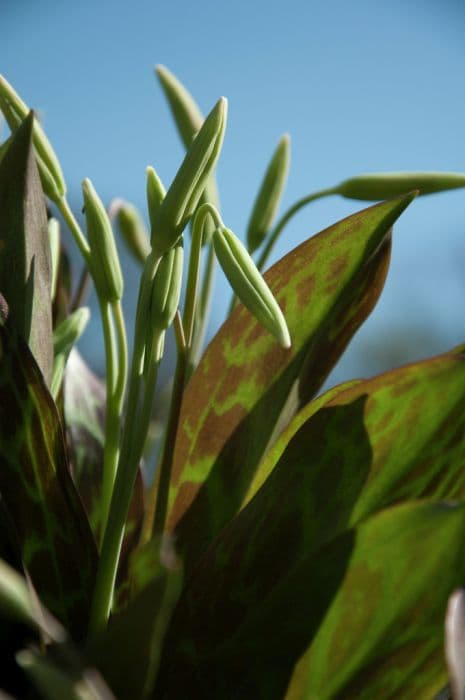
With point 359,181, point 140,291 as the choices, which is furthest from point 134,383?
point 359,181

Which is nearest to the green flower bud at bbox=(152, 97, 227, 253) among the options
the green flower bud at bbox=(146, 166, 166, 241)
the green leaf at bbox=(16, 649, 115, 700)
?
the green flower bud at bbox=(146, 166, 166, 241)

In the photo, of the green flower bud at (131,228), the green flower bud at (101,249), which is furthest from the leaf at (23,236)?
the green flower bud at (131,228)

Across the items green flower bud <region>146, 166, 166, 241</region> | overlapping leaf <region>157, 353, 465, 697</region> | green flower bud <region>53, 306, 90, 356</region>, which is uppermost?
green flower bud <region>146, 166, 166, 241</region>

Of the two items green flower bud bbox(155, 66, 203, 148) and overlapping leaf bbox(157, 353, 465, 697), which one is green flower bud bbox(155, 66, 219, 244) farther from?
overlapping leaf bbox(157, 353, 465, 697)

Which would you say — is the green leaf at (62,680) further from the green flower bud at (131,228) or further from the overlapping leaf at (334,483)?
the green flower bud at (131,228)

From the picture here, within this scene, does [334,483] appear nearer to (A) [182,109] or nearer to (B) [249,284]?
(B) [249,284]

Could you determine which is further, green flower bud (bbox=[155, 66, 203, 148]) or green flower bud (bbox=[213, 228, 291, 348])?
green flower bud (bbox=[155, 66, 203, 148])

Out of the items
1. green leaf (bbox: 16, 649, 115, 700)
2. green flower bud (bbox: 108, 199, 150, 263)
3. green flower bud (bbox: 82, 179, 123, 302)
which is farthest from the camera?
green flower bud (bbox: 108, 199, 150, 263)

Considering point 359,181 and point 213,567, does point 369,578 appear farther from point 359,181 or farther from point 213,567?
point 359,181
